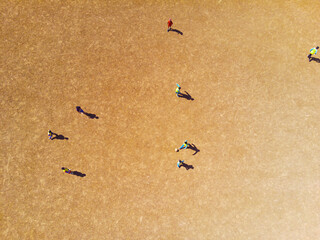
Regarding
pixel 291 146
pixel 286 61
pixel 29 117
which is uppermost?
pixel 286 61

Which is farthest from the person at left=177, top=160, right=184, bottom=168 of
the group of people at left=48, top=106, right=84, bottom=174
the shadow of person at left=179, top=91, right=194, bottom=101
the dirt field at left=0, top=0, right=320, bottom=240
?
the group of people at left=48, top=106, right=84, bottom=174

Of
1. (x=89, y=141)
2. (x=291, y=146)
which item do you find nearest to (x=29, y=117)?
(x=89, y=141)

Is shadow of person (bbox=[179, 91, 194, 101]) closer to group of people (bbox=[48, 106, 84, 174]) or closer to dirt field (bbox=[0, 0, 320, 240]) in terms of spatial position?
dirt field (bbox=[0, 0, 320, 240])

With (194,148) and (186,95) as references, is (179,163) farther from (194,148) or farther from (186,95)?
(186,95)

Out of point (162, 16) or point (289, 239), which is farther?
point (162, 16)

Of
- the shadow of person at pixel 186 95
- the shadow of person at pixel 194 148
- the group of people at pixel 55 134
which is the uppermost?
the shadow of person at pixel 186 95

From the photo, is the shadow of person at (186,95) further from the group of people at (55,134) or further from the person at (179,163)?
the group of people at (55,134)

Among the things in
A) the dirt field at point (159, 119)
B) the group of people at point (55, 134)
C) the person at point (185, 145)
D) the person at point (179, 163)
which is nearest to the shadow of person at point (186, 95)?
the dirt field at point (159, 119)

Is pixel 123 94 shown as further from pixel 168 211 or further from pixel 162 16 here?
pixel 168 211
